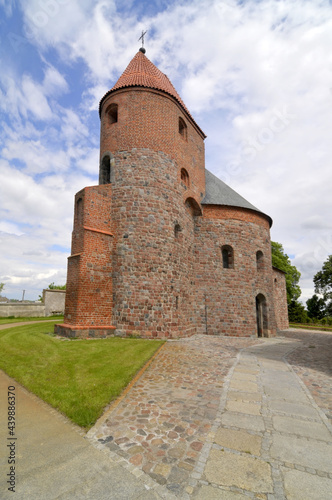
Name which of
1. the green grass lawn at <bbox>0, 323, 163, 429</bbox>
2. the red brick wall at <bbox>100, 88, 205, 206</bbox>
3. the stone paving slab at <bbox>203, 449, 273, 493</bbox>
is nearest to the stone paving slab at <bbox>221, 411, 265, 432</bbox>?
the stone paving slab at <bbox>203, 449, 273, 493</bbox>

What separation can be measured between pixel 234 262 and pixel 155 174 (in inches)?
282

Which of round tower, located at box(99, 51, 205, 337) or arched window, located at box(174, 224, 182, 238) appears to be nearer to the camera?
round tower, located at box(99, 51, 205, 337)

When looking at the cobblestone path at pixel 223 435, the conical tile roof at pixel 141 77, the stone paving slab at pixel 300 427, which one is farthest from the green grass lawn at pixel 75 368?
the conical tile roof at pixel 141 77

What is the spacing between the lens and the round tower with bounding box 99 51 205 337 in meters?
11.8

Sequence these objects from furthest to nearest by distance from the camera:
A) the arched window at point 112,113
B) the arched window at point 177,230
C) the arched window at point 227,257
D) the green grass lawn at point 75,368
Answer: the arched window at point 227,257 < the arched window at point 112,113 < the arched window at point 177,230 < the green grass lawn at point 75,368

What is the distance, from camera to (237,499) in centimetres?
246

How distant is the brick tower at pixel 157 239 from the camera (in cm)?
1152

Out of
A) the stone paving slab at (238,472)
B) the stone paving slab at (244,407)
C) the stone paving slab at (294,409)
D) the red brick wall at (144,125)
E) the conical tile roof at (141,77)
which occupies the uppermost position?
the conical tile roof at (141,77)

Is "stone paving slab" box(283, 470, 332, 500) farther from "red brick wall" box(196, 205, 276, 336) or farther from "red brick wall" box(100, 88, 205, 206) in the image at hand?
"red brick wall" box(100, 88, 205, 206)

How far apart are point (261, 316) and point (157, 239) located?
9498 mm

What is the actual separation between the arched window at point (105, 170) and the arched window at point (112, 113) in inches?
85.8

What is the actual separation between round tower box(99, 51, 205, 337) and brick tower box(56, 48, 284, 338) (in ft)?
0.16

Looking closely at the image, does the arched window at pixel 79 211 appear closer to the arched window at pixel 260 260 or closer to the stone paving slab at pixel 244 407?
the stone paving slab at pixel 244 407

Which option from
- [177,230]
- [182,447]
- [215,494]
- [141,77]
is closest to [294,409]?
[182,447]
